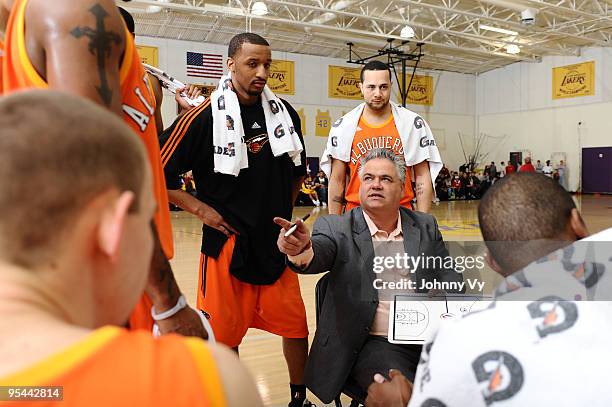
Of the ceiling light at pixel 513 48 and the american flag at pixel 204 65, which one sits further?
the ceiling light at pixel 513 48

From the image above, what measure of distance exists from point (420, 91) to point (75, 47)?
22183mm

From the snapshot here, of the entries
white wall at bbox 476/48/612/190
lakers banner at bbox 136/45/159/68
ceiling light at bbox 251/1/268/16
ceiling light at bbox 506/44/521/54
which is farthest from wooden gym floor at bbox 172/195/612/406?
white wall at bbox 476/48/612/190

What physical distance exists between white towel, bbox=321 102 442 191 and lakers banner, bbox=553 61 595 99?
1937 cm

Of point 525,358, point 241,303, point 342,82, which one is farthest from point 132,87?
point 342,82

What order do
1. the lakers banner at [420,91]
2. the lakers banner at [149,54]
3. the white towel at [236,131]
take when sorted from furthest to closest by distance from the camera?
the lakers banner at [420,91] < the lakers banner at [149,54] < the white towel at [236,131]

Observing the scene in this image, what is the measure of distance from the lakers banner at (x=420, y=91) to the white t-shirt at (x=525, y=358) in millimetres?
21758

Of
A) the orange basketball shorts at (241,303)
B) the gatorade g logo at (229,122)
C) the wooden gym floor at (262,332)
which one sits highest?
the gatorade g logo at (229,122)

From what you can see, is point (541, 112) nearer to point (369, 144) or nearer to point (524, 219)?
point (369, 144)

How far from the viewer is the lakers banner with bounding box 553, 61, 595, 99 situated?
794 inches

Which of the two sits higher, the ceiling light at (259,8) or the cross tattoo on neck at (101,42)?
the ceiling light at (259,8)

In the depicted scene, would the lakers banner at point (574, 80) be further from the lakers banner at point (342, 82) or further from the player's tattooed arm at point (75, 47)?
the player's tattooed arm at point (75, 47)

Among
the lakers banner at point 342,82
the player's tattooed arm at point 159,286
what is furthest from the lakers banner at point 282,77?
the player's tattooed arm at point 159,286

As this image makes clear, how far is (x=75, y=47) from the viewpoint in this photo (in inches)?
45.5

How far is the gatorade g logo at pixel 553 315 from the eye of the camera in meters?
0.95
